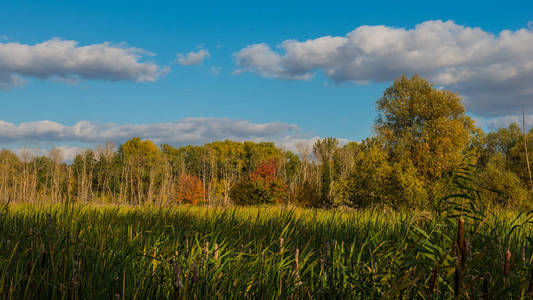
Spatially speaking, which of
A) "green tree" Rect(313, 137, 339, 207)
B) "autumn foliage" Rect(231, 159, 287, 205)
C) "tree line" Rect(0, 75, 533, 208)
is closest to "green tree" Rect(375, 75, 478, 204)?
"tree line" Rect(0, 75, 533, 208)

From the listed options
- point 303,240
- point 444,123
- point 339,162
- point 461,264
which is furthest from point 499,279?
point 339,162

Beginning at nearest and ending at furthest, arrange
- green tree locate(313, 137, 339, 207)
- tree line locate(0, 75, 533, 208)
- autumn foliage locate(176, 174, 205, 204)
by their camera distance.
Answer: tree line locate(0, 75, 533, 208)
autumn foliage locate(176, 174, 205, 204)
green tree locate(313, 137, 339, 207)

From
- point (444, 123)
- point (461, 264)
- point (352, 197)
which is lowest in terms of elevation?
point (352, 197)

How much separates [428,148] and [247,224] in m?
24.6

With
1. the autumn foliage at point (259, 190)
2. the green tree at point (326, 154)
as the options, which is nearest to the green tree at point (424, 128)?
the autumn foliage at point (259, 190)

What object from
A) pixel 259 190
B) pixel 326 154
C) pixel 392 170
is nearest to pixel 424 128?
pixel 392 170

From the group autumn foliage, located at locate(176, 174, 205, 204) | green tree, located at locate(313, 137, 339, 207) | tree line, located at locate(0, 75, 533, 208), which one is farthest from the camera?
green tree, located at locate(313, 137, 339, 207)

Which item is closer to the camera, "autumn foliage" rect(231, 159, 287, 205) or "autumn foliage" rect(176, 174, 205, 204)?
"autumn foliage" rect(231, 159, 287, 205)

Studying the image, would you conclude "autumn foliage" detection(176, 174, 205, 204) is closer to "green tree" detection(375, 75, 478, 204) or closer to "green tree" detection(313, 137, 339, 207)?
"green tree" detection(313, 137, 339, 207)

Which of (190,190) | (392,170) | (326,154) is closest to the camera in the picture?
(392,170)

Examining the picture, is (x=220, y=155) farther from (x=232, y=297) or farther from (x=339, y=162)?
(x=232, y=297)

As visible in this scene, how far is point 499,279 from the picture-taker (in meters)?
2.42

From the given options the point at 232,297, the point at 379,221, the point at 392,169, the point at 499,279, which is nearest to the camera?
the point at 232,297

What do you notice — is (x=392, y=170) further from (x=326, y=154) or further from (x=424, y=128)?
(x=326, y=154)
